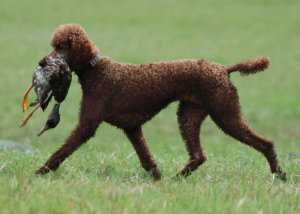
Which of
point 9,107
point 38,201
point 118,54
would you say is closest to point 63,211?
point 38,201

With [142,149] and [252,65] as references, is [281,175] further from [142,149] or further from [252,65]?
[142,149]

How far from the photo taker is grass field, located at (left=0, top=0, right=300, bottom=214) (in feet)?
15.8

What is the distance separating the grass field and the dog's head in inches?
35.7

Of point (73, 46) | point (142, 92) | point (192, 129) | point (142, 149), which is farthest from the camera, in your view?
point (142, 149)

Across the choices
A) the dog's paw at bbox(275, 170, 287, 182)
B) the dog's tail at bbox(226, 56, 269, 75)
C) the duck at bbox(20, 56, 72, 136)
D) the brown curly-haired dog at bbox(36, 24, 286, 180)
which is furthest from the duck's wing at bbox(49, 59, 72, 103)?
the dog's paw at bbox(275, 170, 287, 182)

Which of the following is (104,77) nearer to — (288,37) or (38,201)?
(38,201)

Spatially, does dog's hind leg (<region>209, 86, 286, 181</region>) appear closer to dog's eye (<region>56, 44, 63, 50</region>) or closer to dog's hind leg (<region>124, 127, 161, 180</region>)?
dog's hind leg (<region>124, 127, 161, 180</region>)

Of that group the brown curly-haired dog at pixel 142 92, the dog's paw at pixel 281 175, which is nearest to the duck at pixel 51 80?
the brown curly-haired dog at pixel 142 92

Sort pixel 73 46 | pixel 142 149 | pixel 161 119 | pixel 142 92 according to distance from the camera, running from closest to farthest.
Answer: pixel 73 46 → pixel 142 92 → pixel 142 149 → pixel 161 119

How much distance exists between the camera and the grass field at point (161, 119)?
4.81 metres

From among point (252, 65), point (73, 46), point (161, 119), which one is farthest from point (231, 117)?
point (161, 119)

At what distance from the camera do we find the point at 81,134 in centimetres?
583

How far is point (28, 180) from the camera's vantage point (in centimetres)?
502

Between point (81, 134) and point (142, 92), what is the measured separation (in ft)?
1.97
